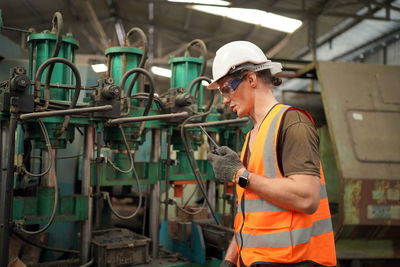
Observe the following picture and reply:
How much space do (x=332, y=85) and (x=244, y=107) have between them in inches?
91.0

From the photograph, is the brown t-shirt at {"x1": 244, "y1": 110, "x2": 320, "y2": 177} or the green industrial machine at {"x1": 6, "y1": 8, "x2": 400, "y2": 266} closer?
the brown t-shirt at {"x1": 244, "y1": 110, "x2": 320, "y2": 177}

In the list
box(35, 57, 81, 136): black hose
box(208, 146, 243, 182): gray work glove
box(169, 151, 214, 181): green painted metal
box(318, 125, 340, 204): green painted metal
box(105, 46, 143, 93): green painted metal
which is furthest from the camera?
box(318, 125, 340, 204): green painted metal

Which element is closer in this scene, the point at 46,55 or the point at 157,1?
the point at 46,55

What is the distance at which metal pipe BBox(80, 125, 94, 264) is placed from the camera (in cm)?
232

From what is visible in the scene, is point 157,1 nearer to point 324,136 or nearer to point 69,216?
point 324,136

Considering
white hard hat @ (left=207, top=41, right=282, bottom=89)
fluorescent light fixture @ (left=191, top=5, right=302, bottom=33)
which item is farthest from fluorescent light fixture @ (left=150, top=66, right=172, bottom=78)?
white hard hat @ (left=207, top=41, right=282, bottom=89)

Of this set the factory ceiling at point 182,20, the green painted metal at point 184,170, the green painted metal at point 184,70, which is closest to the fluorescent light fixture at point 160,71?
the factory ceiling at point 182,20

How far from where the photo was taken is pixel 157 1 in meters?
5.07

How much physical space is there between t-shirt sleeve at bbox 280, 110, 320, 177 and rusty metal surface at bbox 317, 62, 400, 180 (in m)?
1.98

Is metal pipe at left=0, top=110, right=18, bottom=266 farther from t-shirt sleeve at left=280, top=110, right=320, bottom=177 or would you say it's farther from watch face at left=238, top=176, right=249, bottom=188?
t-shirt sleeve at left=280, top=110, right=320, bottom=177

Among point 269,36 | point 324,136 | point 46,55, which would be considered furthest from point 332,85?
point 269,36

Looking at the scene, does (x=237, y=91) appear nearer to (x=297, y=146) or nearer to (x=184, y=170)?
(x=297, y=146)

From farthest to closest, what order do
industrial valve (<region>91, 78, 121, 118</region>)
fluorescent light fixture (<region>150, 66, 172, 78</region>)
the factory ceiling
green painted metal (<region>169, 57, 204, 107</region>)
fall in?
fluorescent light fixture (<region>150, 66, 172, 78</region>) < the factory ceiling < green painted metal (<region>169, 57, 204, 107</region>) < industrial valve (<region>91, 78, 121, 118</region>)

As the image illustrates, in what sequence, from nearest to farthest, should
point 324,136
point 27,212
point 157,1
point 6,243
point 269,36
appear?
1. point 6,243
2. point 27,212
3. point 324,136
4. point 157,1
5. point 269,36
